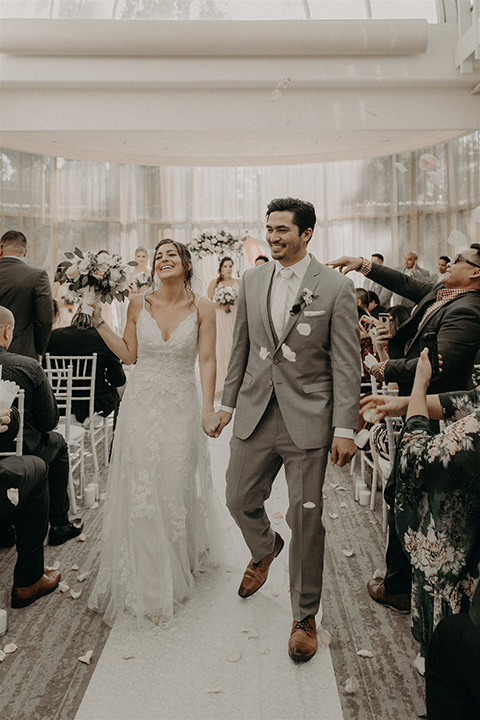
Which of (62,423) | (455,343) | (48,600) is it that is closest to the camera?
(455,343)

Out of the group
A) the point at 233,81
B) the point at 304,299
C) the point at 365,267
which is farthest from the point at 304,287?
A: the point at 233,81

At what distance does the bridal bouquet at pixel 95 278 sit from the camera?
2.71 m

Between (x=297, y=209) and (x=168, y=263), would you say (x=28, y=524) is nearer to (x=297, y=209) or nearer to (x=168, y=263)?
(x=168, y=263)

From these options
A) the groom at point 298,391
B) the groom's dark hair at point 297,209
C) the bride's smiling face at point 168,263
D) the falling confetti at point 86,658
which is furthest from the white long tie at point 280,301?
the falling confetti at point 86,658

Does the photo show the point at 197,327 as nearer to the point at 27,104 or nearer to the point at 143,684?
the point at 143,684

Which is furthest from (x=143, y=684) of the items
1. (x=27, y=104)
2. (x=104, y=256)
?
(x=27, y=104)

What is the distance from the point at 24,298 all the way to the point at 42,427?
2.06 meters

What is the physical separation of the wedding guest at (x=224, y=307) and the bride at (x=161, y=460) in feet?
16.5

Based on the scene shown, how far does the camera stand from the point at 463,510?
1.57 metres

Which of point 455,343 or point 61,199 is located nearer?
point 455,343

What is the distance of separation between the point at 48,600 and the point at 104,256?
1.63 m

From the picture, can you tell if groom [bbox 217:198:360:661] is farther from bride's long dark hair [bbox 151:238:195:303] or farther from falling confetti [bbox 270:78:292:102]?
falling confetti [bbox 270:78:292:102]

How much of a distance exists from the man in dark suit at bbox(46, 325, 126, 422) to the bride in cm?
146

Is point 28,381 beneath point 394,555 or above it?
above
